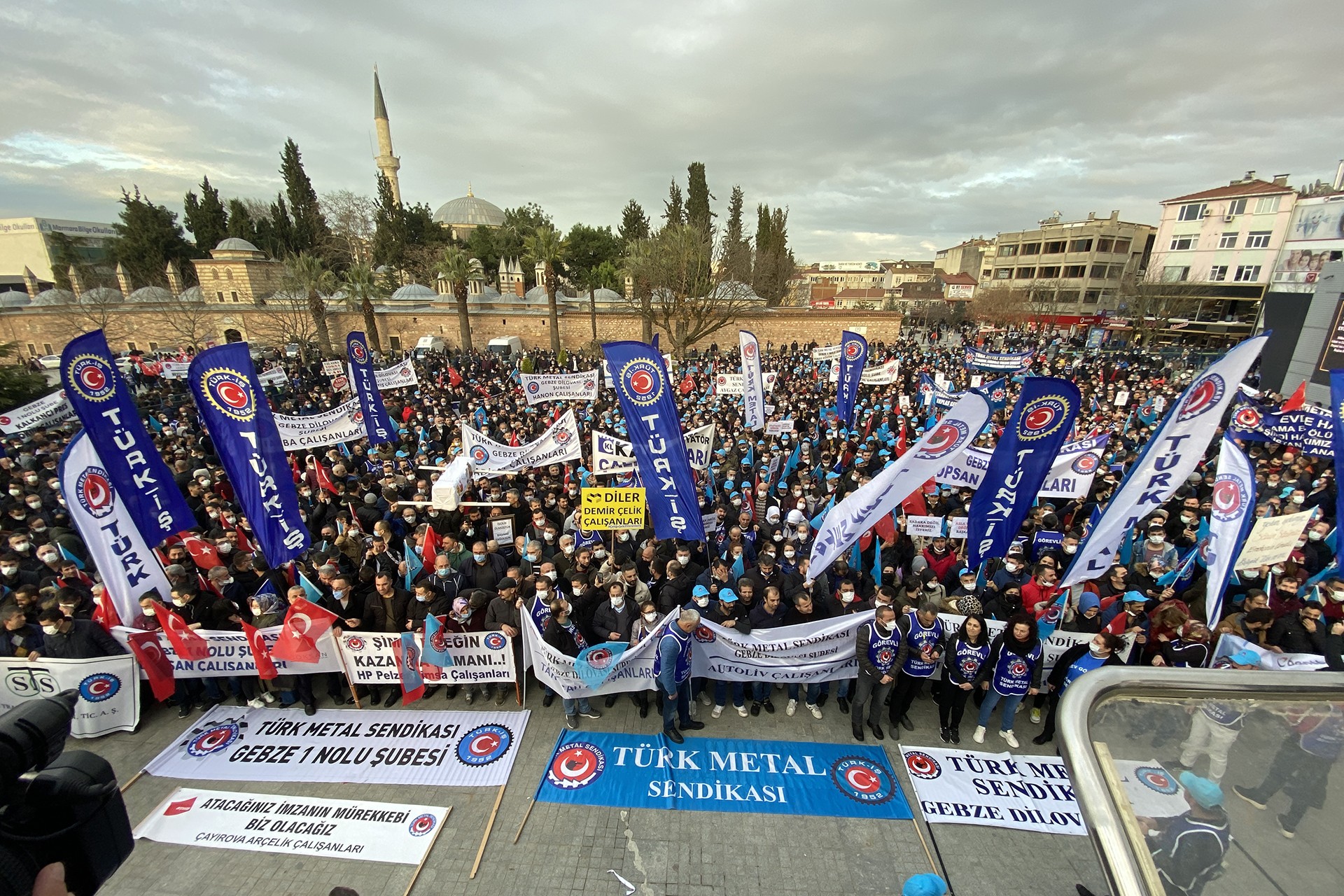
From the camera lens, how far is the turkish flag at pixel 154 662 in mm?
5844

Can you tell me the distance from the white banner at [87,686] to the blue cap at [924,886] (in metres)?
7.68

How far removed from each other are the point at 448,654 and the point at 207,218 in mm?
61225

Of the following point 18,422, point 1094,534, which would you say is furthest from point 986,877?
point 18,422

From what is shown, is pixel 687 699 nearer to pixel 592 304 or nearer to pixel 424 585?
pixel 424 585

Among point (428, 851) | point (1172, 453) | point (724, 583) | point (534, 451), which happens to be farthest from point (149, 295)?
point (1172, 453)

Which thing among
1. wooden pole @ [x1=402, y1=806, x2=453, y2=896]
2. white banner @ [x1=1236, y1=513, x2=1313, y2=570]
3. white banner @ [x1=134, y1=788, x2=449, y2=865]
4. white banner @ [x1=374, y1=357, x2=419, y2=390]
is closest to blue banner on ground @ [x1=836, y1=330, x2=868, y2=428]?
white banner @ [x1=1236, y1=513, x2=1313, y2=570]

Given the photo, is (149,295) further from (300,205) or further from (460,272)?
(460,272)

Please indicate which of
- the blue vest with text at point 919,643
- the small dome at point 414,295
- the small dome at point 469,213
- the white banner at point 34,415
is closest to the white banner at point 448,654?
the blue vest with text at point 919,643

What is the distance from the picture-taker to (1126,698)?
5.24 feet

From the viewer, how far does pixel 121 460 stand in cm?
630

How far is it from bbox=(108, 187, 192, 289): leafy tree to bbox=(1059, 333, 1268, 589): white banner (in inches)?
2555

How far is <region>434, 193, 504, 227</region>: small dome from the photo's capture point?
71.4m

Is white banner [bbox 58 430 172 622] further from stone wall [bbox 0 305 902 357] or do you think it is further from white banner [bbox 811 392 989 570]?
stone wall [bbox 0 305 902 357]

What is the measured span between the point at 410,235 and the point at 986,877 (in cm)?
5881
